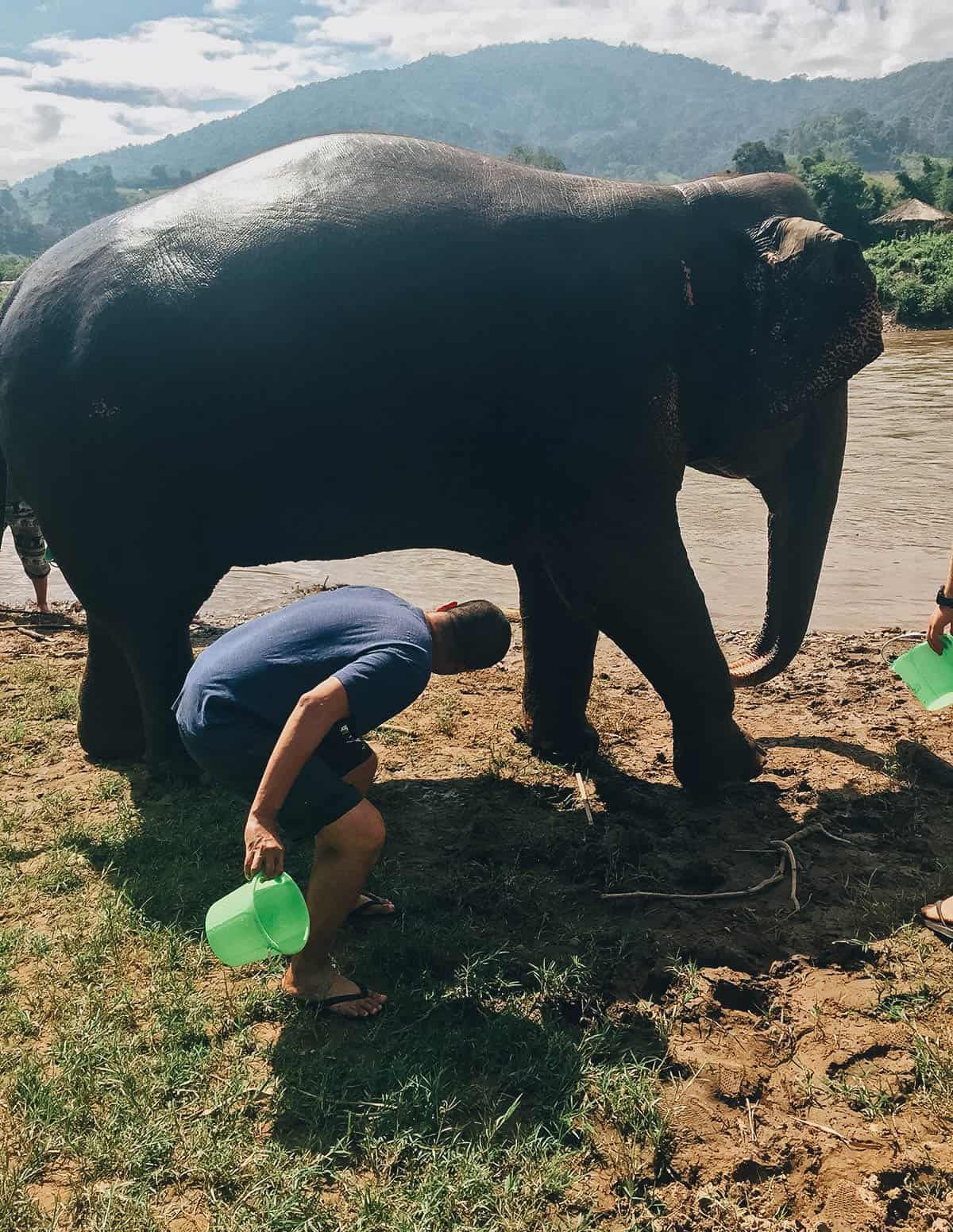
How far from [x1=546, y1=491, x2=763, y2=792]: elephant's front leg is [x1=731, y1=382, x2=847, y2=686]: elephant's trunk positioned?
0.64 meters

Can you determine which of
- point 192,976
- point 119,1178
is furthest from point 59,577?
point 119,1178

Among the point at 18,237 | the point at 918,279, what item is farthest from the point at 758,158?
the point at 18,237

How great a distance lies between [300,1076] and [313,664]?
1.15 m

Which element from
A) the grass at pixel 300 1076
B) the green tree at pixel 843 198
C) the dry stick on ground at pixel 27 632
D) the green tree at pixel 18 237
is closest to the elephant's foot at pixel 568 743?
the grass at pixel 300 1076

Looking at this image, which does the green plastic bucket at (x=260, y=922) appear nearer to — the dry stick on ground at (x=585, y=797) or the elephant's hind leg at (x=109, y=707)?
the dry stick on ground at (x=585, y=797)

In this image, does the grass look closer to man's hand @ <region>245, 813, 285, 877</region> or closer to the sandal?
man's hand @ <region>245, 813, 285, 877</region>

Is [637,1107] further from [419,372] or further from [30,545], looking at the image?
[30,545]

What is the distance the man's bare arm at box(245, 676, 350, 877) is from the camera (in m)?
2.69

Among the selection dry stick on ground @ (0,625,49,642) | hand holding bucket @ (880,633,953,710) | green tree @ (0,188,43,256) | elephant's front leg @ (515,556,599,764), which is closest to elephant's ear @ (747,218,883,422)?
hand holding bucket @ (880,633,953,710)

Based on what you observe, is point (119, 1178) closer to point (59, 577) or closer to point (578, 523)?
point (578, 523)

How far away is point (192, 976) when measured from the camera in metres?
3.28

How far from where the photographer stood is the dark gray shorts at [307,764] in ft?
9.52

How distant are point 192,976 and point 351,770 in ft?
2.89

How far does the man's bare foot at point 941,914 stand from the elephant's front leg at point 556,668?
5.75ft
